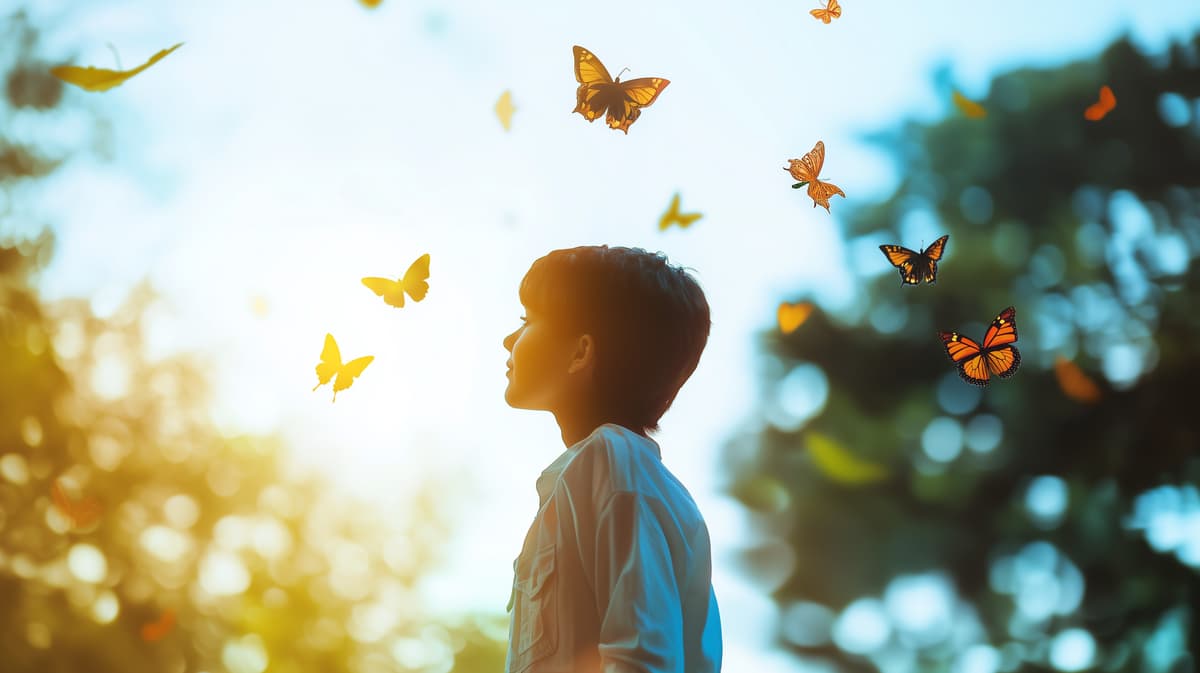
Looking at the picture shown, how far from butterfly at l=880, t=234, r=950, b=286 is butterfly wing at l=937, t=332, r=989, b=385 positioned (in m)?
0.19

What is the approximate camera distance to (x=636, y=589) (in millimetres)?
1498

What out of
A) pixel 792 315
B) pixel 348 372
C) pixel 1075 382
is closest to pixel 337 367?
pixel 348 372

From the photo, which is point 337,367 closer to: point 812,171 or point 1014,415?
point 812,171

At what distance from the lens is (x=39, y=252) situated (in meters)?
11.3

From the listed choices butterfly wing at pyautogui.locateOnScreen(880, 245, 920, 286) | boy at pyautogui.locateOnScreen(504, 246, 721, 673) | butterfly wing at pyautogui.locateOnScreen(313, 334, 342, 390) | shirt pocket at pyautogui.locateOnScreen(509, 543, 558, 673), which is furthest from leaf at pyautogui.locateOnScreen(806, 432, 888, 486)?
shirt pocket at pyautogui.locateOnScreen(509, 543, 558, 673)

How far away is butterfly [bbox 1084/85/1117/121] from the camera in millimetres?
10078

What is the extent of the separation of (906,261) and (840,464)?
7.68 metres

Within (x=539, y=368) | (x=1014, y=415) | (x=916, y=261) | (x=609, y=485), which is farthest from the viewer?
(x=1014, y=415)

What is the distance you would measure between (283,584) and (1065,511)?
9.25 metres

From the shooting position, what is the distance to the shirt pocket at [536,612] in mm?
1608

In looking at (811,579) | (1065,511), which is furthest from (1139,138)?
(811,579)

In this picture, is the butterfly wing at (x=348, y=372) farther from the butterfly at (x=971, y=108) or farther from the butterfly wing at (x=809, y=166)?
the butterfly at (x=971, y=108)

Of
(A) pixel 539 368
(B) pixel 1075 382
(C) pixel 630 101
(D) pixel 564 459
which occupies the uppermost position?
(B) pixel 1075 382

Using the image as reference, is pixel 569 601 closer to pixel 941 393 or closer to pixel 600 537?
pixel 600 537
